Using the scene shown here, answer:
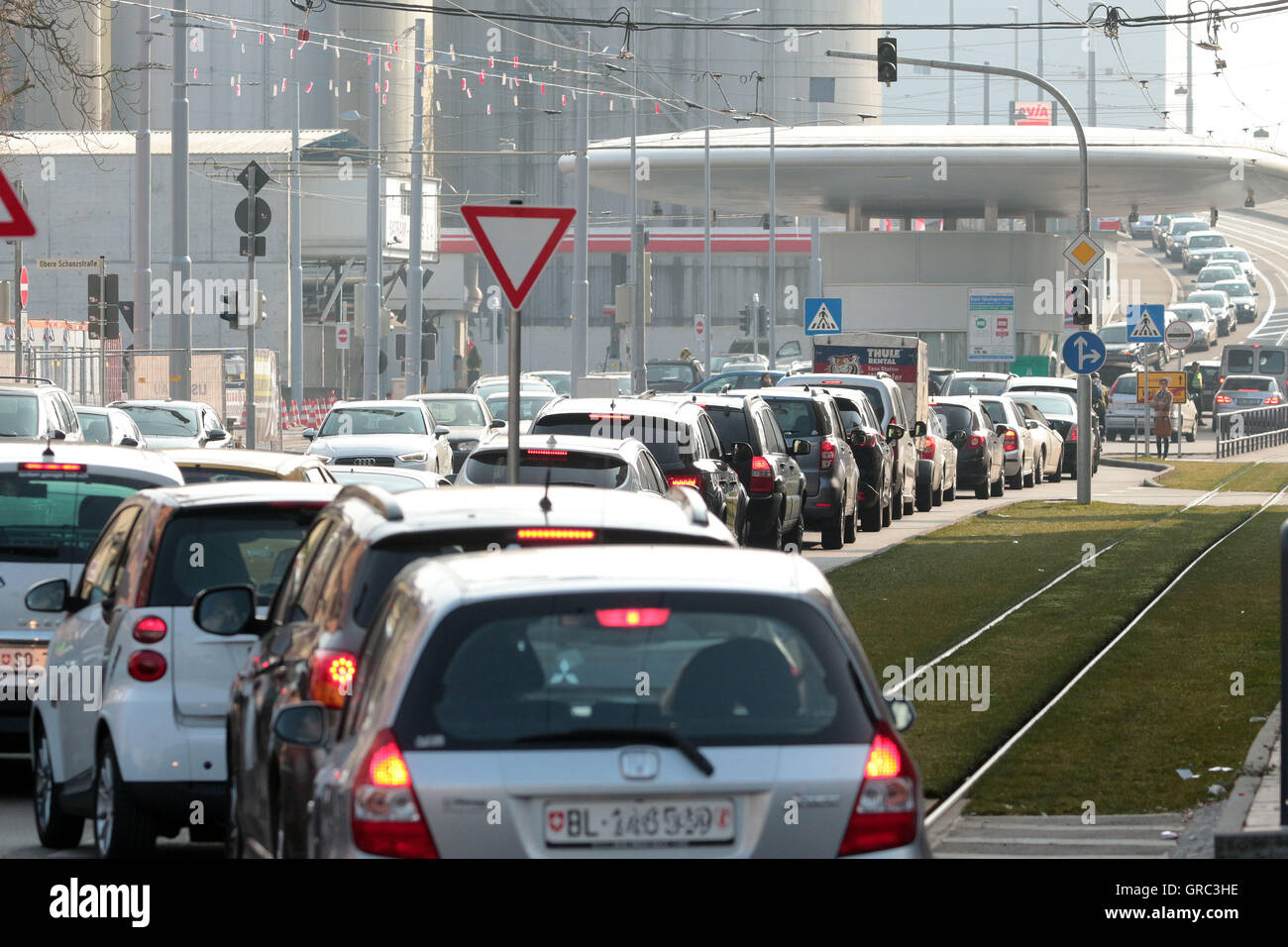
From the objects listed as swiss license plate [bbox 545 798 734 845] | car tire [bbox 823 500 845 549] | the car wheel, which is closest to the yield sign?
the car wheel

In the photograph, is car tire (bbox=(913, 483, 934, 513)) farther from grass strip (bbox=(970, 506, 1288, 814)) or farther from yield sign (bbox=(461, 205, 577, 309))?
yield sign (bbox=(461, 205, 577, 309))

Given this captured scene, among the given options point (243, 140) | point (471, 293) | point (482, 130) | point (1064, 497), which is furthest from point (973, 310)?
point (482, 130)

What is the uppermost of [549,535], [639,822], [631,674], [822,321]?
[822,321]

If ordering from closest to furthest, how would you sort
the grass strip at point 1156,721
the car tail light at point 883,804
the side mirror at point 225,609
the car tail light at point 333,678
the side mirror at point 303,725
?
the car tail light at point 883,804 < the side mirror at point 303,725 < the car tail light at point 333,678 < the side mirror at point 225,609 < the grass strip at point 1156,721

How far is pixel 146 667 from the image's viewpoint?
27.2 ft

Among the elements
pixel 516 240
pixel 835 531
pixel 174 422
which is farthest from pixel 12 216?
pixel 174 422

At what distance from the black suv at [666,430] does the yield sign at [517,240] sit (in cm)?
555

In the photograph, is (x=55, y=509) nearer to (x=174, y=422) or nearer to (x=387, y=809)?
(x=387, y=809)

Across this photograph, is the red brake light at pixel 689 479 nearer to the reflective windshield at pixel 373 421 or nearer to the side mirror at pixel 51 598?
the side mirror at pixel 51 598

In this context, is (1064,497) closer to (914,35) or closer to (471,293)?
(471,293)

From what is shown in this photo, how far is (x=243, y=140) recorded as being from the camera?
227ft

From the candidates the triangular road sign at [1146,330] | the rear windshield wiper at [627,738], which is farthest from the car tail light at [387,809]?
the triangular road sign at [1146,330]

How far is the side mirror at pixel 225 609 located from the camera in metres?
7.57

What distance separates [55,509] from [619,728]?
5.93m
